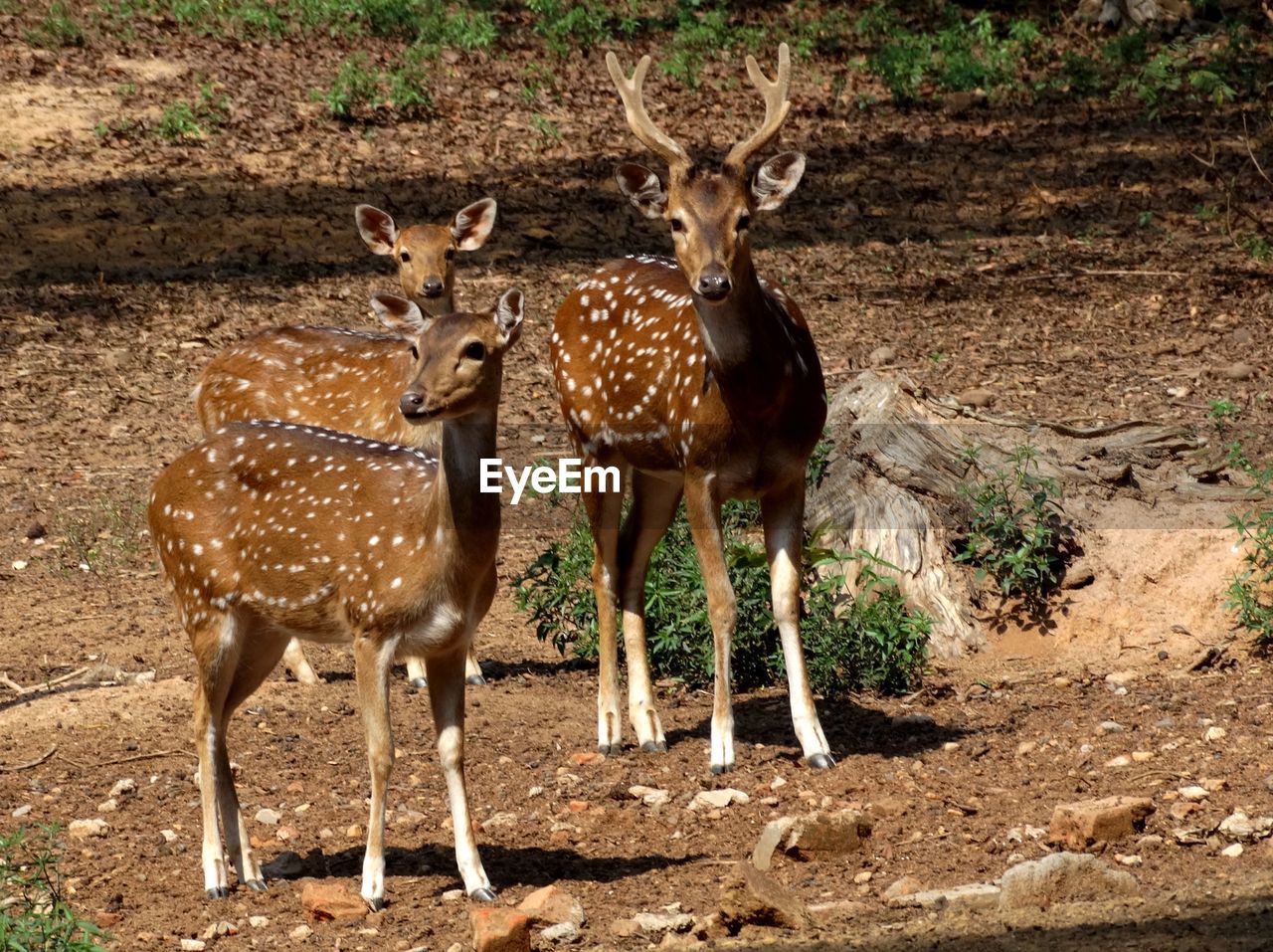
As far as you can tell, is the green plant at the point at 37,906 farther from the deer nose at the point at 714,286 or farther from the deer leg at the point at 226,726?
the deer nose at the point at 714,286

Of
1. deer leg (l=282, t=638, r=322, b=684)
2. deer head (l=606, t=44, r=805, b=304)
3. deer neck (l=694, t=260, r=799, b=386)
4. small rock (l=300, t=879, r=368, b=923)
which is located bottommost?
deer leg (l=282, t=638, r=322, b=684)

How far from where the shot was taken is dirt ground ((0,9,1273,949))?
264 inches

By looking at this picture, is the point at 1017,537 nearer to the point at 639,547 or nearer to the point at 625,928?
the point at 639,547

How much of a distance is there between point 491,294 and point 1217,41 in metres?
9.73

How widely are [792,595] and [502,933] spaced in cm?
267

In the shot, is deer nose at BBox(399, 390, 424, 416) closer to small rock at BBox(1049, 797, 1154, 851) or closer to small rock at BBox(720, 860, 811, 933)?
small rock at BBox(720, 860, 811, 933)

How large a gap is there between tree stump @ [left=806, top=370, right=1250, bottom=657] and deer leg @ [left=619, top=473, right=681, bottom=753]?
48.3 inches

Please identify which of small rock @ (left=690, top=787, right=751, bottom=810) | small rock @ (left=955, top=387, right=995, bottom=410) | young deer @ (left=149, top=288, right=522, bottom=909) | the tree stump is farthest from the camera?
small rock @ (left=955, top=387, right=995, bottom=410)

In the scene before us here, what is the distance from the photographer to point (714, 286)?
24.7 ft

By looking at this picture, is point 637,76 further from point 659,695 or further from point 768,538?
point 659,695

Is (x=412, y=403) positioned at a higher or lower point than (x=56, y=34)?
lower

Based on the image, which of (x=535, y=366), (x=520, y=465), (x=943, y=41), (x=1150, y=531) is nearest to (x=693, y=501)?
(x=1150, y=531)

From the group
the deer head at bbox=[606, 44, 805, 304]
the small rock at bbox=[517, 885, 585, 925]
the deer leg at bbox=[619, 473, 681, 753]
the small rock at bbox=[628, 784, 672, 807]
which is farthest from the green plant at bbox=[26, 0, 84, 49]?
the small rock at bbox=[517, 885, 585, 925]

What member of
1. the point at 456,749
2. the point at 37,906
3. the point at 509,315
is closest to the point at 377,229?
the point at 509,315
